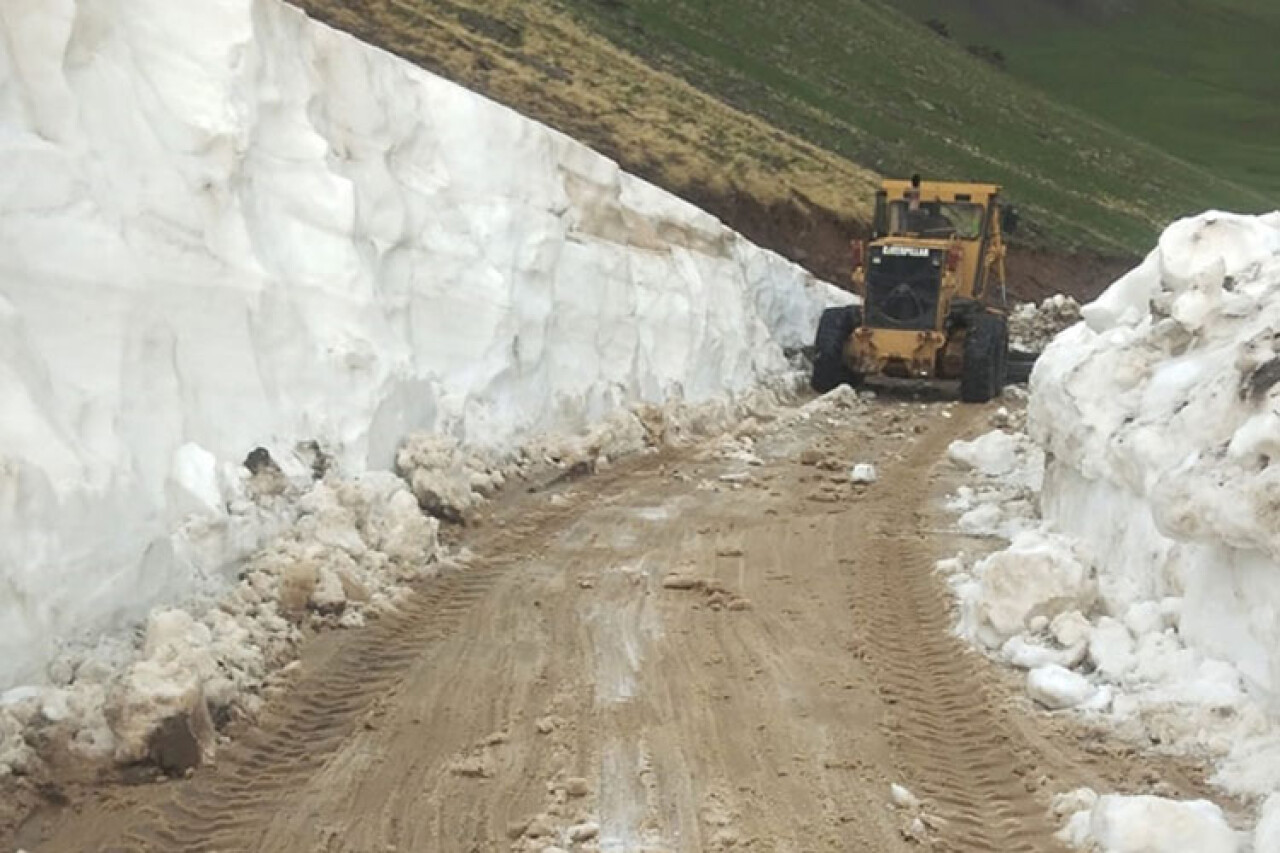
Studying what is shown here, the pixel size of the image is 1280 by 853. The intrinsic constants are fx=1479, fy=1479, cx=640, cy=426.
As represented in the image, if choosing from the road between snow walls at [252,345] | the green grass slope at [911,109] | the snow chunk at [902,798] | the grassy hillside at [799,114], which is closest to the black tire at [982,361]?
the road between snow walls at [252,345]

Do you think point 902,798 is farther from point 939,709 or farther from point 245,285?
point 245,285

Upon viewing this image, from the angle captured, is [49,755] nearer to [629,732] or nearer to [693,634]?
[629,732]

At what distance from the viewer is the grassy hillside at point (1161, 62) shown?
77.8 metres

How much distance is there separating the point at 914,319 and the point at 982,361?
1123 mm

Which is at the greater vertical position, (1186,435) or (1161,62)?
(1161,62)

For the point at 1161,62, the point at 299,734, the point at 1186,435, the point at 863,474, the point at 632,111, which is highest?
the point at 1161,62

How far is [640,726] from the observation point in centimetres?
660

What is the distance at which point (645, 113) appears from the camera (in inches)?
996

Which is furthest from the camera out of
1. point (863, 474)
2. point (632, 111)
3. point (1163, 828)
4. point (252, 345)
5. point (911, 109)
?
point (911, 109)

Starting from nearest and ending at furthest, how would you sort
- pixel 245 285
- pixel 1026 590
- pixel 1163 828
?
pixel 1163 828 → pixel 1026 590 → pixel 245 285

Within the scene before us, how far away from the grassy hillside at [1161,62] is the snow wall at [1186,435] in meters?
60.9

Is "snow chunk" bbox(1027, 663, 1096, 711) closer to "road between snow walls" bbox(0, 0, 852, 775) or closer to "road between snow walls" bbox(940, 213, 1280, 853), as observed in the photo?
"road between snow walls" bbox(940, 213, 1280, 853)

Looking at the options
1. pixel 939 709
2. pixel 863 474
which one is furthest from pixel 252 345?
pixel 863 474

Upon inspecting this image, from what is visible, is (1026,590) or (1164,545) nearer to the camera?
(1164,545)
